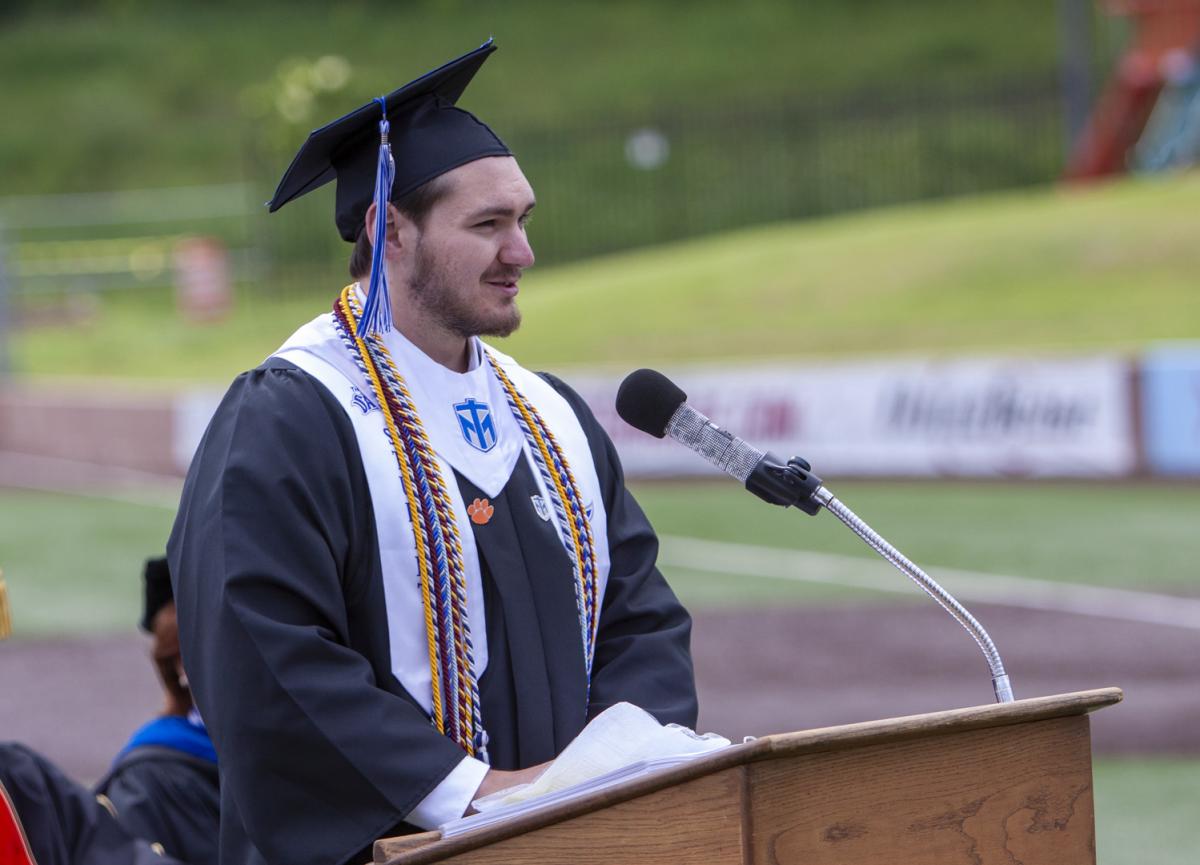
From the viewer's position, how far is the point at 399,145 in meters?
3.00

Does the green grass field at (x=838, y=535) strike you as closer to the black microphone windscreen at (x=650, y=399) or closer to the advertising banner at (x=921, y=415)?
the advertising banner at (x=921, y=415)

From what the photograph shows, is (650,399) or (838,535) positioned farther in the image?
(838,535)

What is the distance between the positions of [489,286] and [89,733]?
5.70 meters

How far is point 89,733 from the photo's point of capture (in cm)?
805

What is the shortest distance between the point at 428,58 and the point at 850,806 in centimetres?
3554

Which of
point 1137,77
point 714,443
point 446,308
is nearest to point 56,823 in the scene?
point 446,308

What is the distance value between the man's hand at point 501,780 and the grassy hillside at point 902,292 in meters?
13.9

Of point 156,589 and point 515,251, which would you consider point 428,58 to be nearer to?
point 156,589

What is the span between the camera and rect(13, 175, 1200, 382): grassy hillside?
16938 mm

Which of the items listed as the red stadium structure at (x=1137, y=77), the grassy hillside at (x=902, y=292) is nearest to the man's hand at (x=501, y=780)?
the grassy hillside at (x=902, y=292)

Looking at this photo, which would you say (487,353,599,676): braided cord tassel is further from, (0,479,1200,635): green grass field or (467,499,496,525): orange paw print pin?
(0,479,1200,635): green grass field

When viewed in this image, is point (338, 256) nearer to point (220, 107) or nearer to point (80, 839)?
point (220, 107)

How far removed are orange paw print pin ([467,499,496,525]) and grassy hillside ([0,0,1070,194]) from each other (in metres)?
28.4

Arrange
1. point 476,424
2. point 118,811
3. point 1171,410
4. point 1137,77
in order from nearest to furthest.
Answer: point 476,424 < point 118,811 < point 1171,410 < point 1137,77
